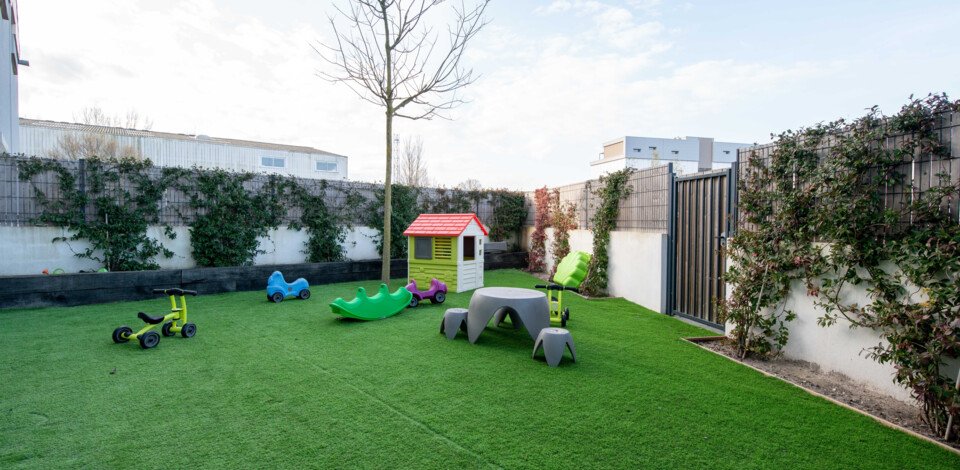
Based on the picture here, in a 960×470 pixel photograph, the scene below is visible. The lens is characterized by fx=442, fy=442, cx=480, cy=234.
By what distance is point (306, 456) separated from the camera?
2521 millimetres

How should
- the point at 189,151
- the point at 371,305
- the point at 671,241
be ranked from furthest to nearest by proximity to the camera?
the point at 189,151, the point at 671,241, the point at 371,305

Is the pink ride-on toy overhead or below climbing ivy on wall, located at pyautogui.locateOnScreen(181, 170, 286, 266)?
below

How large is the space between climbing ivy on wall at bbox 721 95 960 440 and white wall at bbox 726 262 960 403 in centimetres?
7

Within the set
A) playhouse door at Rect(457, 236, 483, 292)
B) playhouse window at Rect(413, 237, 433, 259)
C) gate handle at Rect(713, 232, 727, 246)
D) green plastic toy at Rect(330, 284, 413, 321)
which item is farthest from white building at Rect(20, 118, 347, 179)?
gate handle at Rect(713, 232, 727, 246)

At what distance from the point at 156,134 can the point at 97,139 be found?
4007 millimetres

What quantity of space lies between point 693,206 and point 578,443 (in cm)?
491

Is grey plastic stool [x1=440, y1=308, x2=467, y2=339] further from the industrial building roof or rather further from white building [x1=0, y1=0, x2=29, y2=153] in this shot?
the industrial building roof

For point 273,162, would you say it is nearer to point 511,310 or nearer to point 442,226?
point 442,226

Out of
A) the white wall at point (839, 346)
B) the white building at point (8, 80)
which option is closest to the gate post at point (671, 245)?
the white wall at point (839, 346)

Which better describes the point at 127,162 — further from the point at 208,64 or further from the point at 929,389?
the point at 929,389

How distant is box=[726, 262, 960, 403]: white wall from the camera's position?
3629mm

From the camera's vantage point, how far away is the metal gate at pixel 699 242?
19.3ft

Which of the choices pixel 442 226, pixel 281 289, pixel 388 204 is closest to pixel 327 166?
pixel 388 204

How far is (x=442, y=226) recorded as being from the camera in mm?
9055
